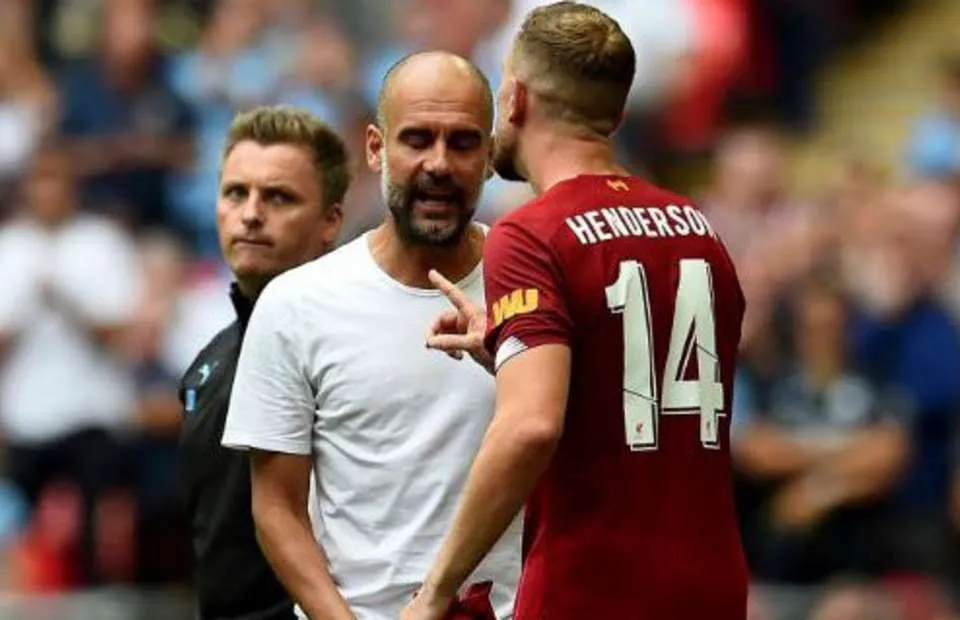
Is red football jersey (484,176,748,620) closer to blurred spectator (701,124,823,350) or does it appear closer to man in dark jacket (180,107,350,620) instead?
man in dark jacket (180,107,350,620)

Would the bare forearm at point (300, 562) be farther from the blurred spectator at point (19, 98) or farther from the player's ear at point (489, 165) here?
the blurred spectator at point (19, 98)

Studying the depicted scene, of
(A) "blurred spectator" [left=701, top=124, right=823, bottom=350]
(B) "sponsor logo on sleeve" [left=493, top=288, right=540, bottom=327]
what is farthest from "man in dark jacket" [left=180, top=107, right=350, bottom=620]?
(A) "blurred spectator" [left=701, top=124, right=823, bottom=350]

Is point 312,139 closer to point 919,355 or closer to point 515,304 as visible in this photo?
point 515,304

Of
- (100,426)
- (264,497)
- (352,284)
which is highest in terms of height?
(352,284)

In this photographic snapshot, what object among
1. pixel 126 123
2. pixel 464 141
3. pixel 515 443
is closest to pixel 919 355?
pixel 126 123

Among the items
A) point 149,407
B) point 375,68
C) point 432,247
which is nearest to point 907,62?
point 375,68

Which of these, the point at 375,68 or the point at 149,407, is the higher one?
the point at 375,68

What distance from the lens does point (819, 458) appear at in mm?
10508

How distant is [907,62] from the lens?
13078mm

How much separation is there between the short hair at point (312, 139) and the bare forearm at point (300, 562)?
1.17 m

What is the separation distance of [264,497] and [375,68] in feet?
24.0

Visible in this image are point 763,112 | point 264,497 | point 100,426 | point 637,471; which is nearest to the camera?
point 637,471

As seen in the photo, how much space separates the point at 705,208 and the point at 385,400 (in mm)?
6443

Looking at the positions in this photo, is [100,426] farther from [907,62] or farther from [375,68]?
[907,62]
